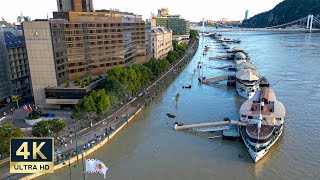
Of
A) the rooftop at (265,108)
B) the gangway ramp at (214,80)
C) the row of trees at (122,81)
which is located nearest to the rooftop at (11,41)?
the row of trees at (122,81)

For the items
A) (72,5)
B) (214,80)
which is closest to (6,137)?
(72,5)

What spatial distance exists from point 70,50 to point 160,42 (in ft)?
187

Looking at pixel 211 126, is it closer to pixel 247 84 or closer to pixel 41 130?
pixel 41 130

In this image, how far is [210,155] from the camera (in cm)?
3853

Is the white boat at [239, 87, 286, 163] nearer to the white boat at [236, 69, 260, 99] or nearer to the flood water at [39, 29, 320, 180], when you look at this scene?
the flood water at [39, 29, 320, 180]

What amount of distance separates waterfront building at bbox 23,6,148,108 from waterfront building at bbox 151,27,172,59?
30.2m

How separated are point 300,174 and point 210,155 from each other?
34.6ft

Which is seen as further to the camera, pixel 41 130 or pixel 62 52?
pixel 62 52

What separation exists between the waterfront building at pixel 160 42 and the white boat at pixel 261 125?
196 ft

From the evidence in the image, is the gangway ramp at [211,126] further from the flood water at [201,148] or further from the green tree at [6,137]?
the green tree at [6,137]

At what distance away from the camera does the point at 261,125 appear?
41719 mm

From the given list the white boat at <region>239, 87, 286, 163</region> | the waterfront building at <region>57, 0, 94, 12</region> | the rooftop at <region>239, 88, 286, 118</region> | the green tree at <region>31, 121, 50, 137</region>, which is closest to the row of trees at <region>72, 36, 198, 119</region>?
the green tree at <region>31, 121, 50, 137</region>

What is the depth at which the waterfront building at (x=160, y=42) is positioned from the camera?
103 meters

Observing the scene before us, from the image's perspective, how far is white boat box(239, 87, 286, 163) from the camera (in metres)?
37.3
